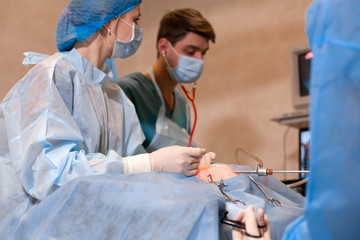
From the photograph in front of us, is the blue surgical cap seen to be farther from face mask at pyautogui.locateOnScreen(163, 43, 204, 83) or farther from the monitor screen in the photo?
the monitor screen

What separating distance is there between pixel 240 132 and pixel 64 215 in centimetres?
204

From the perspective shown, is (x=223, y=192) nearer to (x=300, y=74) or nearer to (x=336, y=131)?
(x=336, y=131)

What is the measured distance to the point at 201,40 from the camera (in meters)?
2.27

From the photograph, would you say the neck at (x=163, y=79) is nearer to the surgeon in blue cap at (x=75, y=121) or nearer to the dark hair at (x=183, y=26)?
the dark hair at (x=183, y=26)

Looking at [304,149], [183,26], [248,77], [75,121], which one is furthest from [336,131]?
[248,77]

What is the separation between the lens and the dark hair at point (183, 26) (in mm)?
2256

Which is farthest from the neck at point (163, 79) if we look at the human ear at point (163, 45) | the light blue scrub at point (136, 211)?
the light blue scrub at point (136, 211)

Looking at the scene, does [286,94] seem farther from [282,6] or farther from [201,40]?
[201,40]

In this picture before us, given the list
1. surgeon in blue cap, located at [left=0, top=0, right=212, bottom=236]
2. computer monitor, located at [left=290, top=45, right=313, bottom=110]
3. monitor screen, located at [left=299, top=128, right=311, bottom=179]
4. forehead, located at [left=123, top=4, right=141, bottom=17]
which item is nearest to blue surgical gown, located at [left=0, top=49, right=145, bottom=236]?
surgeon in blue cap, located at [left=0, top=0, right=212, bottom=236]

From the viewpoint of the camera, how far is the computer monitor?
2526 mm

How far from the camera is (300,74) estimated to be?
256 cm

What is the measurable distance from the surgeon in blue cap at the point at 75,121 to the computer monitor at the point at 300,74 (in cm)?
123

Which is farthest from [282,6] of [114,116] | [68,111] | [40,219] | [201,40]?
[40,219]

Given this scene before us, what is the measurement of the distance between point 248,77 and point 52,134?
1.97 metres
